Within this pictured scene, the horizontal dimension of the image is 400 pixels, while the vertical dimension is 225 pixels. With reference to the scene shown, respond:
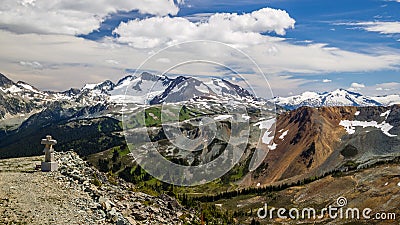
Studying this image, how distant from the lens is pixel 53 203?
30828 millimetres

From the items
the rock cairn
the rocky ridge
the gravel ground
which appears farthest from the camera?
the rock cairn

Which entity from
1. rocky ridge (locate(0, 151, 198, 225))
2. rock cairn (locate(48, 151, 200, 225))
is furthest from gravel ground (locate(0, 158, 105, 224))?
rock cairn (locate(48, 151, 200, 225))

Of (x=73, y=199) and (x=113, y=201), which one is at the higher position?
(x=73, y=199)

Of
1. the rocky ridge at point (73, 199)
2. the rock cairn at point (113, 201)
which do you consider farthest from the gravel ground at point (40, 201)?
the rock cairn at point (113, 201)

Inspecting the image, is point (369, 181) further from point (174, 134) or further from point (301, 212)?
point (174, 134)

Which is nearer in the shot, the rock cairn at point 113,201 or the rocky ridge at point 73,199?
the rocky ridge at point 73,199

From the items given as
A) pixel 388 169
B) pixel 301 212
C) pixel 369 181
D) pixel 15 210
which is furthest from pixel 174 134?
pixel 388 169

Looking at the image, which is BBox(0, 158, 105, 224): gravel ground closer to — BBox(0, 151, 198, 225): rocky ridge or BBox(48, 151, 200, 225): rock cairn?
BBox(0, 151, 198, 225): rocky ridge

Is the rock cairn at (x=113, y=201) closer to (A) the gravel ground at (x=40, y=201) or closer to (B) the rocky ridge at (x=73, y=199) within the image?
(B) the rocky ridge at (x=73, y=199)

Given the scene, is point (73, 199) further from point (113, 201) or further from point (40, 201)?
point (113, 201)

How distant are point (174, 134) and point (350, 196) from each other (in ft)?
494

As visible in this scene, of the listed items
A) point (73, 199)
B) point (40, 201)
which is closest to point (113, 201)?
point (73, 199)

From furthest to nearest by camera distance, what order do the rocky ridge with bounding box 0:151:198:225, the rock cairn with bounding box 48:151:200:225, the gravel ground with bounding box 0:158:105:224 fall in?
the rock cairn with bounding box 48:151:200:225 → the rocky ridge with bounding box 0:151:198:225 → the gravel ground with bounding box 0:158:105:224

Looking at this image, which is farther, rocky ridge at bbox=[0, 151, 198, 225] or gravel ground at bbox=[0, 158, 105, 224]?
rocky ridge at bbox=[0, 151, 198, 225]
